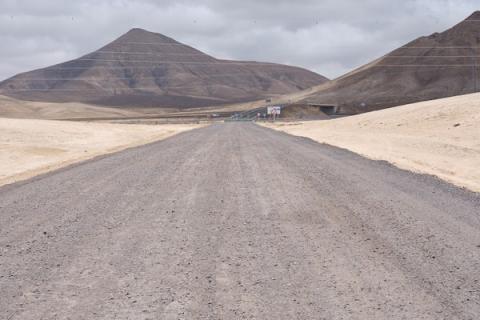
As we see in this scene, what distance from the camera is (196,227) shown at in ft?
28.9

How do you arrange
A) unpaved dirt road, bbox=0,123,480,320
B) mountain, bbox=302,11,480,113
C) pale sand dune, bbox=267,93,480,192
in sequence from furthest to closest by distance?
mountain, bbox=302,11,480,113, pale sand dune, bbox=267,93,480,192, unpaved dirt road, bbox=0,123,480,320

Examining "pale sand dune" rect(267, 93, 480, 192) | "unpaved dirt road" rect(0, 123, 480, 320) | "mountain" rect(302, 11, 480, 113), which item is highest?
"mountain" rect(302, 11, 480, 113)

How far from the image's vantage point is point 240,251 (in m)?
7.32

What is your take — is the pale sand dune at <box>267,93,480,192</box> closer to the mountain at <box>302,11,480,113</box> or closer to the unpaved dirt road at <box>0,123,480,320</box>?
the unpaved dirt road at <box>0,123,480,320</box>

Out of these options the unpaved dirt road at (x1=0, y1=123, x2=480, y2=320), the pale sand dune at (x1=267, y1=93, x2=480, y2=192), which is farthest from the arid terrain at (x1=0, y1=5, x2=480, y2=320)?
the pale sand dune at (x1=267, y1=93, x2=480, y2=192)

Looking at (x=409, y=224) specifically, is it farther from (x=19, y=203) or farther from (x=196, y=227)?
(x=19, y=203)

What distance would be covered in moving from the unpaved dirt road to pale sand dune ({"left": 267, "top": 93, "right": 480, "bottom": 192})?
5.35 metres

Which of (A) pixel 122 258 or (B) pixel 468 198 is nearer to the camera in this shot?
(A) pixel 122 258

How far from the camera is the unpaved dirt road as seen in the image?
545 cm

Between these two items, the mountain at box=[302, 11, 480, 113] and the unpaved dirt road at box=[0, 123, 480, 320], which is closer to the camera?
the unpaved dirt road at box=[0, 123, 480, 320]

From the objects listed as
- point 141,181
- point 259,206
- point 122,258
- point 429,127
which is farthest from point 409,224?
point 429,127

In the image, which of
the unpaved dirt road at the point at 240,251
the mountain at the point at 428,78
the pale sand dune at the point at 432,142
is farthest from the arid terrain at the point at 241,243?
the mountain at the point at 428,78

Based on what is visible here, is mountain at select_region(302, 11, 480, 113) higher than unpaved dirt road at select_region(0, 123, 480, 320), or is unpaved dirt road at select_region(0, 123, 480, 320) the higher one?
mountain at select_region(302, 11, 480, 113)

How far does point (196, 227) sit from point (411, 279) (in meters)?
3.69
